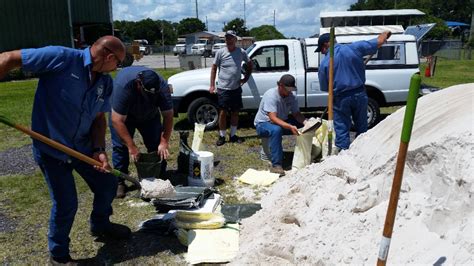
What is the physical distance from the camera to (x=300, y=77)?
8.84 m

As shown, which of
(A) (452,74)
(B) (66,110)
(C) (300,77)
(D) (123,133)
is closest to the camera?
(B) (66,110)

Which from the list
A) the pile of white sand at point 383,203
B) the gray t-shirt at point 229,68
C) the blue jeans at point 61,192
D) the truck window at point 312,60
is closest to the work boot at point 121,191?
the blue jeans at point 61,192

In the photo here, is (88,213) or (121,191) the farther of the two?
(121,191)

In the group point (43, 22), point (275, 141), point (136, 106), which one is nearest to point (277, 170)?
point (275, 141)

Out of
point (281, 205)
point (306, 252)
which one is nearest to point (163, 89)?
point (281, 205)

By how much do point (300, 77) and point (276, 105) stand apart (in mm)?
2590

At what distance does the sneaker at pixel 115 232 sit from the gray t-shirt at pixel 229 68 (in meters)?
4.00

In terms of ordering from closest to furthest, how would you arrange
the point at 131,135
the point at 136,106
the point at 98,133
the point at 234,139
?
the point at 98,133
the point at 136,106
the point at 131,135
the point at 234,139

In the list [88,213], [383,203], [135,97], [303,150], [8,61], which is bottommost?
[88,213]

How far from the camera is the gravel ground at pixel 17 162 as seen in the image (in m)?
6.76

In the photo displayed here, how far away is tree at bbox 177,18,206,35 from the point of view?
10275 centimetres

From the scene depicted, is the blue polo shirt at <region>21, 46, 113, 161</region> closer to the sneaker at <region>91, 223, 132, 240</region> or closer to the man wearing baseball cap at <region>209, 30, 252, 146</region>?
the sneaker at <region>91, 223, 132, 240</region>

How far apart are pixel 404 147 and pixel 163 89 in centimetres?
335

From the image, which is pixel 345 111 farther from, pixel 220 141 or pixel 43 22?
pixel 43 22
